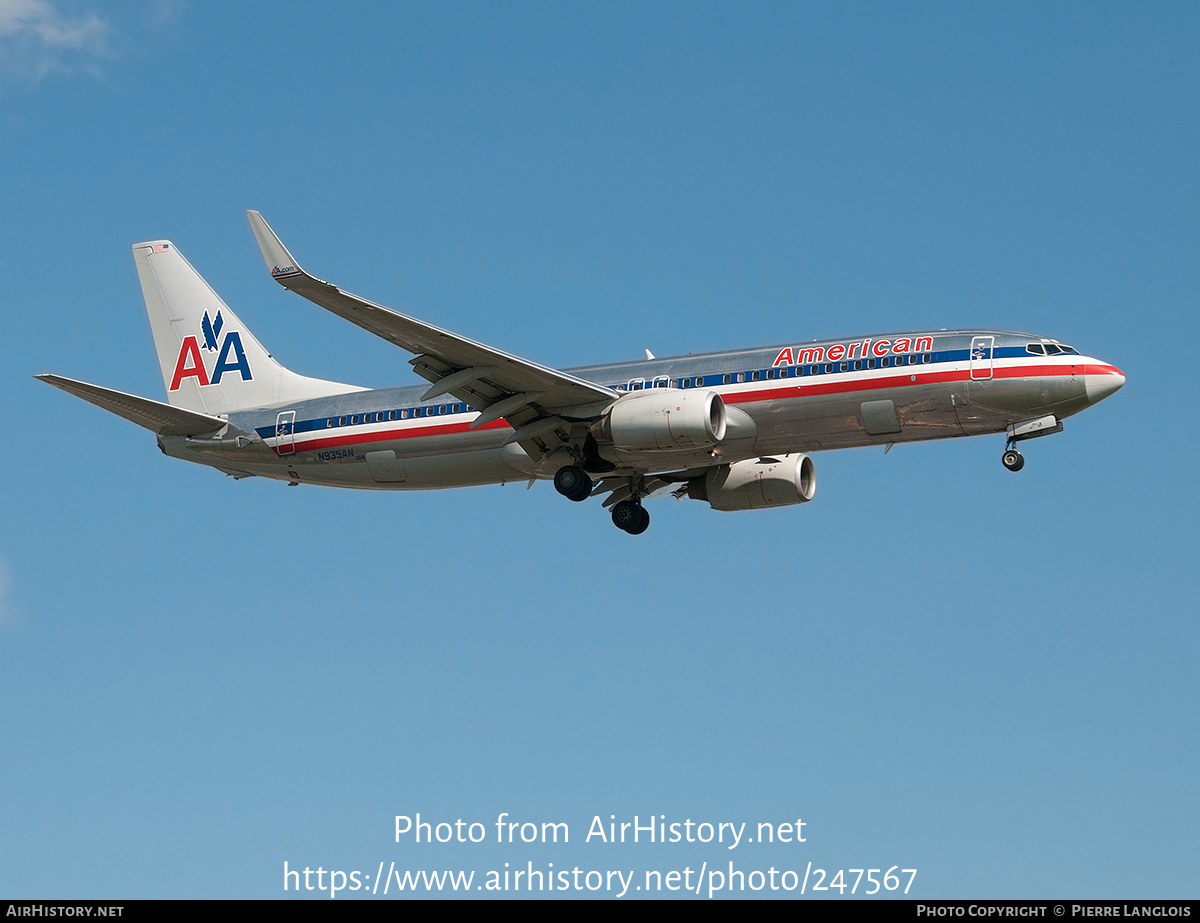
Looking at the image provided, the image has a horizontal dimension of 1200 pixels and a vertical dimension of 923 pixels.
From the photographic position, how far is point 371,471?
41500mm

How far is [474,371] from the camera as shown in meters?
37.1

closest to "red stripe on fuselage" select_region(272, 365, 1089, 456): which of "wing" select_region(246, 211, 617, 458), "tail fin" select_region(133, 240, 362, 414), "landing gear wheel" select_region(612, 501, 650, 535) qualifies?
"wing" select_region(246, 211, 617, 458)

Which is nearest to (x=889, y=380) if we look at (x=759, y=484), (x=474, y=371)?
(x=759, y=484)

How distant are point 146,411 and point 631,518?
1429 cm

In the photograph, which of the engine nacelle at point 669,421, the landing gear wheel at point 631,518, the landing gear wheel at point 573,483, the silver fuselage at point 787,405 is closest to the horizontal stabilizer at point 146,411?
the silver fuselage at point 787,405

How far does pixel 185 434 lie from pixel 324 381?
4.38m

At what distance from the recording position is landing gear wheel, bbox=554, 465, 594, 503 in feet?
130

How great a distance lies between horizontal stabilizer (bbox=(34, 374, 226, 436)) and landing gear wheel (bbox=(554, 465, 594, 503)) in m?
10.7

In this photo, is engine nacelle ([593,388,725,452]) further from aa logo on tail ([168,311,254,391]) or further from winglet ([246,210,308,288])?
aa logo on tail ([168,311,254,391])

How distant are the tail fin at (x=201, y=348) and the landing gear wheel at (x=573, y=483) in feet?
27.9

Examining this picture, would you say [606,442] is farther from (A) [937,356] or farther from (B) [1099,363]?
(B) [1099,363]

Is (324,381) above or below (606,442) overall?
above

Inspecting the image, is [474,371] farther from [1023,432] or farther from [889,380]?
[1023,432]

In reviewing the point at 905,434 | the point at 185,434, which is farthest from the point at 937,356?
the point at 185,434
